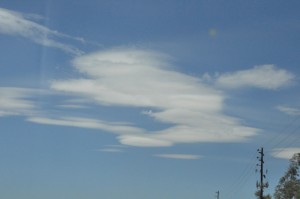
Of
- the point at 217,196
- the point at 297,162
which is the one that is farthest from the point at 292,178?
the point at 217,196

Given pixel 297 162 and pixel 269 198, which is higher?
pixel 297 162

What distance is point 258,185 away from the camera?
5688 cm

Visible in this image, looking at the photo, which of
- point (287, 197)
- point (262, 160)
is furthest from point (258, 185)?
point (287, 197)

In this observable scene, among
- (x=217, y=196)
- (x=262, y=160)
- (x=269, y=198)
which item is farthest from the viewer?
(x=217, y=196)

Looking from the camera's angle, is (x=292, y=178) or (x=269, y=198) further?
(x=269, y=198)

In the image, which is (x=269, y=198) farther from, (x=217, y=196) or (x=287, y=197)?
(x=217, y=196)

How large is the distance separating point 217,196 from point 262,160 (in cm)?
5472

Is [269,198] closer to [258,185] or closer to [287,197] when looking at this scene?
[287,197]

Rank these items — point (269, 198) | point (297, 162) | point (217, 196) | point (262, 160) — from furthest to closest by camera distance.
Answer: point (217, 196) < point (269, 198) < point (297, 162) < point (262, 160)

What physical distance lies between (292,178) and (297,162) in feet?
8.86

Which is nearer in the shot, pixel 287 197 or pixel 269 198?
pixel 287 197

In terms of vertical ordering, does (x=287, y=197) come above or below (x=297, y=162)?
below

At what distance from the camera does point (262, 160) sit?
186 ft

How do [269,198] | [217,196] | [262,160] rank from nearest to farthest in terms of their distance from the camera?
[262,160] → [269,198] → [217,196]
